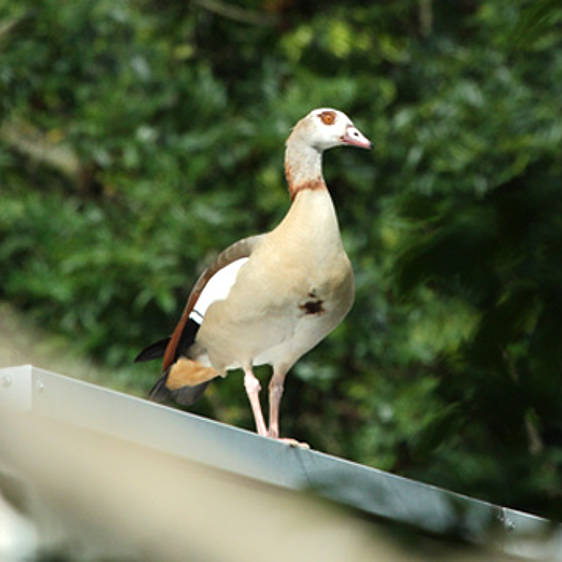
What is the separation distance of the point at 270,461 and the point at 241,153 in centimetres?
592

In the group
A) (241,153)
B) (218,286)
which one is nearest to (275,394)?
(218,286)

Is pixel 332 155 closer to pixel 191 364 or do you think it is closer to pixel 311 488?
pixel 191 364

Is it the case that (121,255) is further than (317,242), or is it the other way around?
(121,255)

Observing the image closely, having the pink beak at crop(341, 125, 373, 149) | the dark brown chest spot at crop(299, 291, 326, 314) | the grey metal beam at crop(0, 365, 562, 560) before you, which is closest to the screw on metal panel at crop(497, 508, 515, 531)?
the grey metal beam at crop(0, 365, 562, 560)

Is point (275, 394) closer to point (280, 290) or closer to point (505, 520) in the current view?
point (280, 290)

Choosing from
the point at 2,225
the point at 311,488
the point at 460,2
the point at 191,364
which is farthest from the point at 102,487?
the point at 460,2

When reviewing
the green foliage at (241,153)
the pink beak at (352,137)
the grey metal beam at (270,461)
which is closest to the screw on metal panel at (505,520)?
the grey metal beam at (270,461)

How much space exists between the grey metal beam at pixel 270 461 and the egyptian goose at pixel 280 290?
0.68 meters

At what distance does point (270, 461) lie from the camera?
180cm

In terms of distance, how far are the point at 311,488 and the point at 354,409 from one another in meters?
7.21

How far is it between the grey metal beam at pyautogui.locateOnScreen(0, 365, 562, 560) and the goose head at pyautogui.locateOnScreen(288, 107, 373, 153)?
42.1 inches

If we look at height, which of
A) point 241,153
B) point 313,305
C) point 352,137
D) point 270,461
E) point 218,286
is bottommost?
point 270,461

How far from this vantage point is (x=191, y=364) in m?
2.90

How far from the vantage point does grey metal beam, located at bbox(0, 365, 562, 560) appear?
101cm
